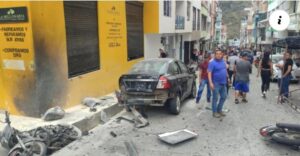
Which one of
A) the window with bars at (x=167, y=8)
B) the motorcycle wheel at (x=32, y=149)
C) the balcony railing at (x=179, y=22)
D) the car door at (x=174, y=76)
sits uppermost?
the window with bars at (x=167, y=8)

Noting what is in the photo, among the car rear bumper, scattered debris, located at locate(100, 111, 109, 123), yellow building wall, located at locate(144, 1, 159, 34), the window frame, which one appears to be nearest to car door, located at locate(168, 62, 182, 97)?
the car rear bumper

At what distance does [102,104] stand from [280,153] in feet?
18.4

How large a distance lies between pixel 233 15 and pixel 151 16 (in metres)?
136

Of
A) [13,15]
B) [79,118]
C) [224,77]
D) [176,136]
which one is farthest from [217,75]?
[13,15]

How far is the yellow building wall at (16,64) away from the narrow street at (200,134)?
6.93 feet

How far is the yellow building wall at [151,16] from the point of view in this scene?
55.0 ft

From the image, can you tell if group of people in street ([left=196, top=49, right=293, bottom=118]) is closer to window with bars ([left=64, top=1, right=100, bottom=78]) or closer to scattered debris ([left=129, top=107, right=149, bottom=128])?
scattered debris ([left=129, top=107, right=149, bottom=128])

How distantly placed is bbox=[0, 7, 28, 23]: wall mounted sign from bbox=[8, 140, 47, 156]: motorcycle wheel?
3.29 m

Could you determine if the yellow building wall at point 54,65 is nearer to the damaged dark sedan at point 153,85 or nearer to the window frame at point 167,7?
the damaged dark sedan at point 153,85

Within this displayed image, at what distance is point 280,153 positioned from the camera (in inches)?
240

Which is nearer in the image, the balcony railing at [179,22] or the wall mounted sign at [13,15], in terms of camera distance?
the wall mounted sign at [13,15]

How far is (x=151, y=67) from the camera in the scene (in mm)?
9320

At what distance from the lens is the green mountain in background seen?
141375mm

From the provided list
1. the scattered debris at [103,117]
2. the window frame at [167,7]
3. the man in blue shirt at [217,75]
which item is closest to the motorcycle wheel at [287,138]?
the man in blue shirt at [217,75]
